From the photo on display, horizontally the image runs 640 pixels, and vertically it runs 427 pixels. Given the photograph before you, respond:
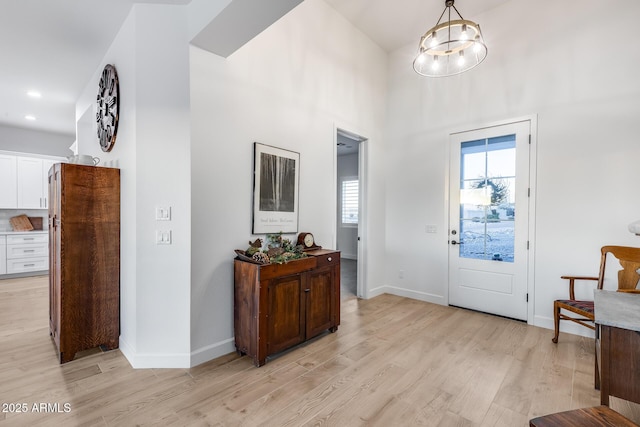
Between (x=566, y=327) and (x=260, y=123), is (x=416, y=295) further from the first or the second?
(x=260, y=123)

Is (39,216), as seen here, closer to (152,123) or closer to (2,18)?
(2,18)

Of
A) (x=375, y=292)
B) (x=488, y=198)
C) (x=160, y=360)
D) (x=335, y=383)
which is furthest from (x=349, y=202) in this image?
(x=160, y=360)

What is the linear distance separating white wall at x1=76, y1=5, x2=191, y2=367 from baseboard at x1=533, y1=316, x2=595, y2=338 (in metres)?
3.72

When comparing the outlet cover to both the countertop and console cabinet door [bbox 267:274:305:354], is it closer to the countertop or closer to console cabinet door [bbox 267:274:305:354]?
console cabinet door [bbox 267:274:305:354]

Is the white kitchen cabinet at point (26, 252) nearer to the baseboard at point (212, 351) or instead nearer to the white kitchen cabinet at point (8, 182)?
the white kitchen cabinet at point (8, 182)

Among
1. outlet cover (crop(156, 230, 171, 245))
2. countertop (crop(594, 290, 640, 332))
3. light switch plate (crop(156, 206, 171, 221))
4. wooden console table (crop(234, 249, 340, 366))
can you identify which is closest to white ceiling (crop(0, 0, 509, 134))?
light switch plate (crop(156, 206, 171, 221))

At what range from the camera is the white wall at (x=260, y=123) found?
2.47 metres

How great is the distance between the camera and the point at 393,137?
182 inches

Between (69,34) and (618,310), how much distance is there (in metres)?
5.04

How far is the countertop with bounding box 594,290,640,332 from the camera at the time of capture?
4.77 ft

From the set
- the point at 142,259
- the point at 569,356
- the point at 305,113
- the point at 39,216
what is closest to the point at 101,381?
the point at 142,259

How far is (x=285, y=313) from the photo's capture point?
259cm

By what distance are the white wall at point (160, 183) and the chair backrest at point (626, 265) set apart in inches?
149

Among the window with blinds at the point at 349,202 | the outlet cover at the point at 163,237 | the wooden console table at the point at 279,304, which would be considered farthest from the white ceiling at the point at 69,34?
the window with blinds at the point at 349,202
